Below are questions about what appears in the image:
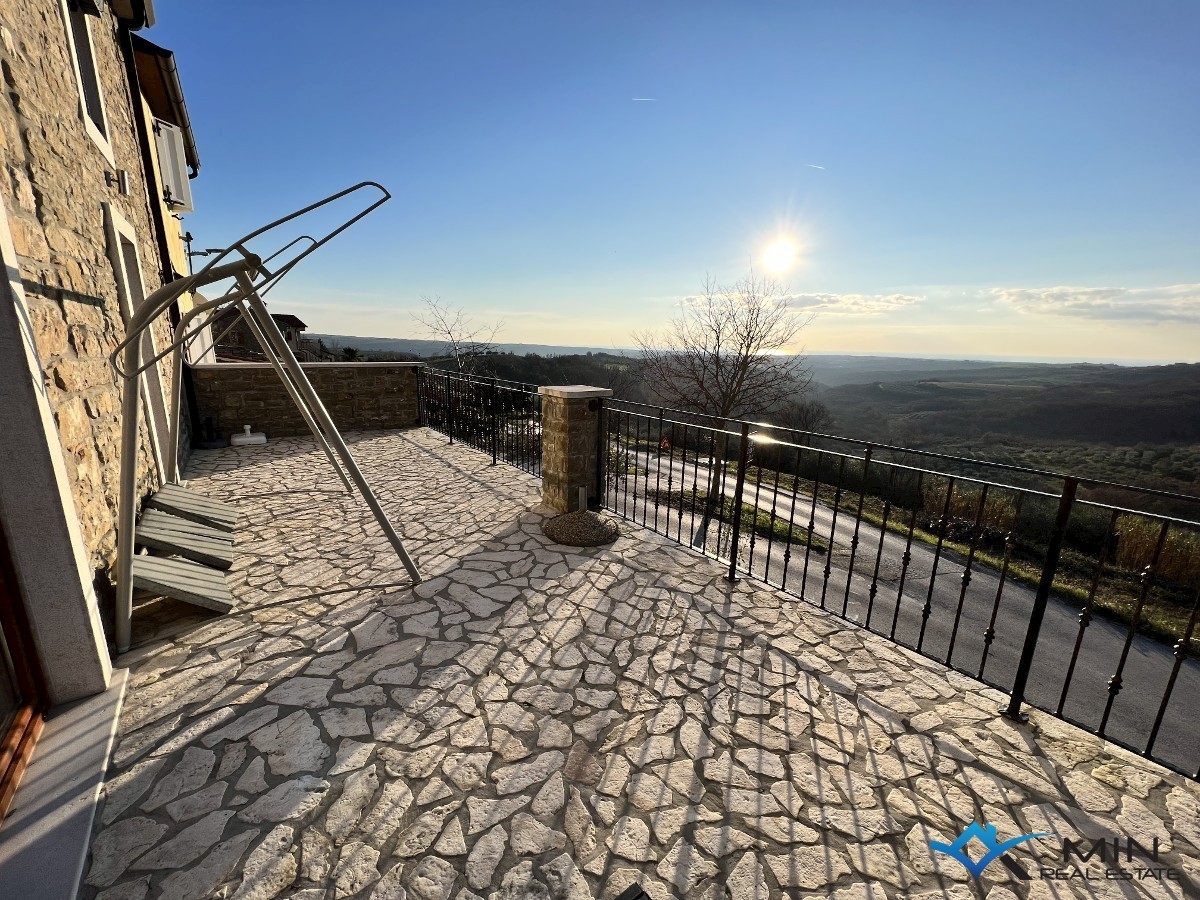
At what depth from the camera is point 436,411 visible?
392 inches

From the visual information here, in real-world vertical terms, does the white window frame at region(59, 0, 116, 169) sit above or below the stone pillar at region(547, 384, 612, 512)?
above

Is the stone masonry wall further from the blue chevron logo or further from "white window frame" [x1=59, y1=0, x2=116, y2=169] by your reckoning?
the blue chevron logo

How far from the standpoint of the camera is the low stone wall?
830 cm

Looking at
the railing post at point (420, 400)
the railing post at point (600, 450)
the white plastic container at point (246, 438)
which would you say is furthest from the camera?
the railing post at point (420, 400)

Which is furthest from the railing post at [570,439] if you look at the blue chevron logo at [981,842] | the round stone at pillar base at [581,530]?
the blue chevron logo at [981,842]

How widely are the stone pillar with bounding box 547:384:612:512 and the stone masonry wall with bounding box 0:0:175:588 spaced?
3.41 m

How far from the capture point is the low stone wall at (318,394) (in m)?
8.30

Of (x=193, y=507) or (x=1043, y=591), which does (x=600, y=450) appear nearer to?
(x=1043, y=591)

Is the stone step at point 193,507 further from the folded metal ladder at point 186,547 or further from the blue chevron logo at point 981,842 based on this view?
the blue chevron logo at point 981,842

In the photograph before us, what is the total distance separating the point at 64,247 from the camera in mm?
2975

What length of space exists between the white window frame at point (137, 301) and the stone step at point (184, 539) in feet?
4.04

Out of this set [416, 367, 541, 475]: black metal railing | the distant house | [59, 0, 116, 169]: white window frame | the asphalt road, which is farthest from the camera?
the distant house

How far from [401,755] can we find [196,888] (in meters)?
0.75

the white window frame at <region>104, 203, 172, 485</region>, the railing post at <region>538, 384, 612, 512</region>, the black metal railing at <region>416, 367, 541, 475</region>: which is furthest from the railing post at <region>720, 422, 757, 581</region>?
the white window frame at <region>104, 203, 172, 485</region>
